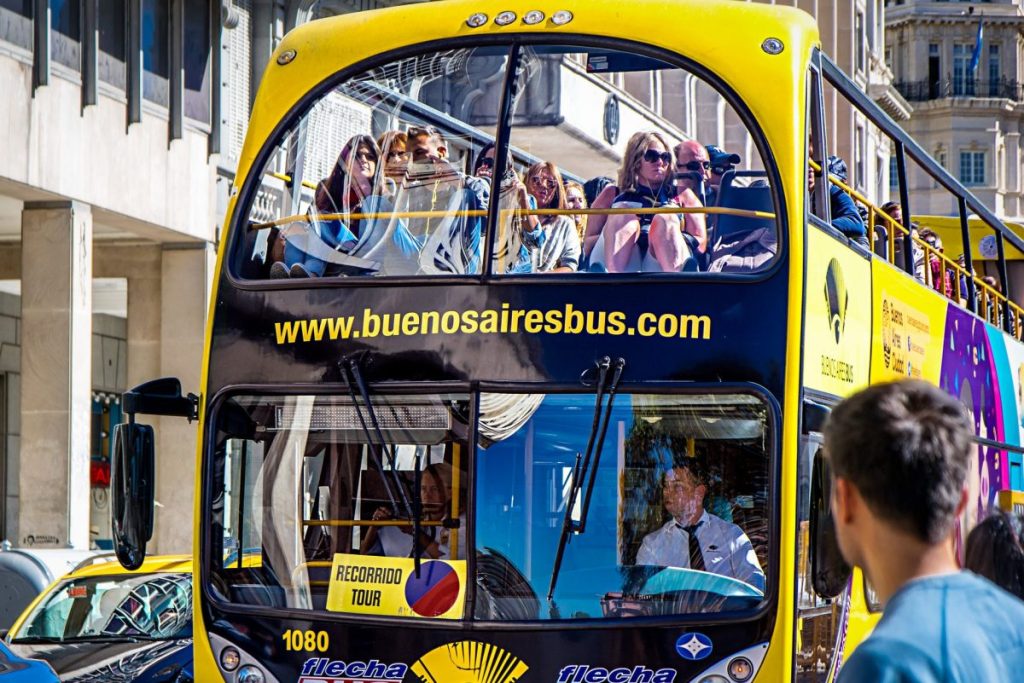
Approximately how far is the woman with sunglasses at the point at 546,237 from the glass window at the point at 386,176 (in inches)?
8.9

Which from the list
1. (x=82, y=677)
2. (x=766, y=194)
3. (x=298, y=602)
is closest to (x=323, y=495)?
(x=298, y=602)

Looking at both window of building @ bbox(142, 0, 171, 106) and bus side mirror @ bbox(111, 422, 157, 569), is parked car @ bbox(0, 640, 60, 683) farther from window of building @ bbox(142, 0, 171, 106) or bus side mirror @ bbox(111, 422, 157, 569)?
window of building @ bbox(142, 0, 171, 106)

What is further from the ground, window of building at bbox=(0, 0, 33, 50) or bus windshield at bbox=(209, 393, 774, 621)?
window of building at bbox=(0, 0, 33, 50)

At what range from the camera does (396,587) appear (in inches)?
306

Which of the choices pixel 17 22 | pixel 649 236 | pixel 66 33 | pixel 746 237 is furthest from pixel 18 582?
pixel 746 237

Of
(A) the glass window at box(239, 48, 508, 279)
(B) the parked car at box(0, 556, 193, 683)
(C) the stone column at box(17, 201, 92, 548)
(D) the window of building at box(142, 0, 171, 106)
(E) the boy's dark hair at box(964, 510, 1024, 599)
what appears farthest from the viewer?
(D) the window of building at box(142, 0, 171, 106)

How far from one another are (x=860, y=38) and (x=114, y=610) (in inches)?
1912

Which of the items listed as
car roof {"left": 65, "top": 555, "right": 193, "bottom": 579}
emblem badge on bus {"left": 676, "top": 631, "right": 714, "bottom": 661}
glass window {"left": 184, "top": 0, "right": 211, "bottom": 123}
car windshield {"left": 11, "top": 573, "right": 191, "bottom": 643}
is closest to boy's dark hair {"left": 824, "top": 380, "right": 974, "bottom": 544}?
emblem badge on bus {"left": 676, "top": 631, "right": 714, "bottom": 661}

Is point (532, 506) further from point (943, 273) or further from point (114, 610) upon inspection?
point (114, 610)

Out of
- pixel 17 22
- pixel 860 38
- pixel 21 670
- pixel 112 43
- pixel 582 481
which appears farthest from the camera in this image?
pixel 860 38

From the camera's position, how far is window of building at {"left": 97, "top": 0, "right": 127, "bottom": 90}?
2098cm

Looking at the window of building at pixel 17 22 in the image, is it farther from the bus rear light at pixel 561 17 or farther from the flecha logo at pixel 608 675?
the flecha logo at pixel 608 675

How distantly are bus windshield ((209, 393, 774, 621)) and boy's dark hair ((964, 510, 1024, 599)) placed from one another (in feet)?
8.03

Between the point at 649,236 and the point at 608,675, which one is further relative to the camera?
the point at 649,236
